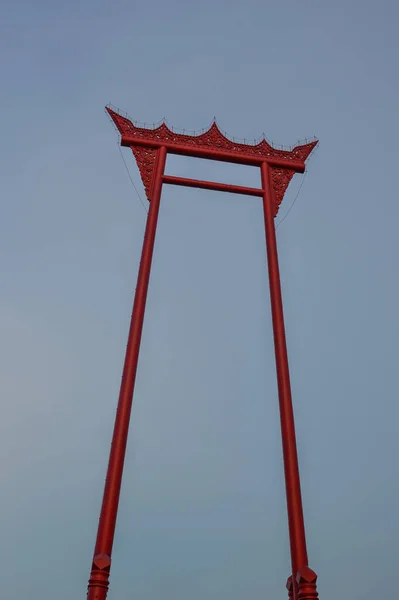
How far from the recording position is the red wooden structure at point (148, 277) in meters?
4.86

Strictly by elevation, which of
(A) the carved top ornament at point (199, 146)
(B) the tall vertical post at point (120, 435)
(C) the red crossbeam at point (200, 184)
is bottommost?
(B) the tall vertical post at point (120, 435)

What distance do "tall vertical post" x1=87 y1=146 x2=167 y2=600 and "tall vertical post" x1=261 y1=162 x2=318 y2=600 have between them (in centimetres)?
132

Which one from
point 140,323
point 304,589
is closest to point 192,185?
point 140,323

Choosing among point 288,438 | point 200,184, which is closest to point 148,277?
point 200,184

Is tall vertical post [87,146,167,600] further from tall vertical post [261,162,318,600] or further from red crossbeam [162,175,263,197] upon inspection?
tall vertical post [261,162,318,600]

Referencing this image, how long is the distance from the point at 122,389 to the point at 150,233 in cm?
193

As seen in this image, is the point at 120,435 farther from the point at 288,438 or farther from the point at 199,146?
the point at 199,146

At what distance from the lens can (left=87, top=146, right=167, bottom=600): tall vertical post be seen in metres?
4.58

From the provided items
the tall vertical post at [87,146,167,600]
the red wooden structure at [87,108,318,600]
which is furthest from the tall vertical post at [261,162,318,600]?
the tall vertical post at [87,146,167,600]

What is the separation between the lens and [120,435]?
534cm

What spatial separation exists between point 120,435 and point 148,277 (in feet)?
5.88

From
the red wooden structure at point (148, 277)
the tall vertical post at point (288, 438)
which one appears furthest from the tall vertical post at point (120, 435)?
the tall vertical post at point (288, 438)

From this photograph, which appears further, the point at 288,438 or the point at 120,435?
the point at 288,438

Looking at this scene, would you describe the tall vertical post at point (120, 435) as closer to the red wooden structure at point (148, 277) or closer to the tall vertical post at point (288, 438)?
the red wooden structure at point (148, 277)
